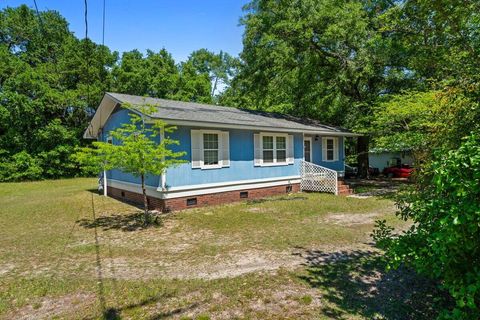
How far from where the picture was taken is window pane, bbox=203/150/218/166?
10.7 m

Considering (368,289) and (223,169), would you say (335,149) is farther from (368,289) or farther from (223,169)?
(368,289)

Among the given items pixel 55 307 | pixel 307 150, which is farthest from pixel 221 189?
pixel 55 307

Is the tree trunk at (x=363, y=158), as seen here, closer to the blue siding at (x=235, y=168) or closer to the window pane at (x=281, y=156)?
the blue siding at (x=235, y=168)

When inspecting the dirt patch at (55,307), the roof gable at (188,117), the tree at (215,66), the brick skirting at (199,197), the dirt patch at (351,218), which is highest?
the tree at (215,66)

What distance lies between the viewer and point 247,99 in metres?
30.4

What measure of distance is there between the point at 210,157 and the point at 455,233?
9.09 meters

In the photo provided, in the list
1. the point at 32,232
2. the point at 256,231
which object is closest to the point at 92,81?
the point at 32,232

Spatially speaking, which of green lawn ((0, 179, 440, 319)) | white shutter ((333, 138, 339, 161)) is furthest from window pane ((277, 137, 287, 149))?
white shutter ((333, 138, 339, 161))

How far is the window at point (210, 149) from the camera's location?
1070 centimetres

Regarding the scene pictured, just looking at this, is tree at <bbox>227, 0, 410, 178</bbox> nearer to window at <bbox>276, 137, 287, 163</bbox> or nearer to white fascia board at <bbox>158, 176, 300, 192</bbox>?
window at <bbox>276, 137, 287, 163</bbox>

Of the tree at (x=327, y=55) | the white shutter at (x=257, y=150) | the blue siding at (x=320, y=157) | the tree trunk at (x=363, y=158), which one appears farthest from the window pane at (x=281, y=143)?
the tree trunk at (x=363, y=158)

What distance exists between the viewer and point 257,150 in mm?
12375

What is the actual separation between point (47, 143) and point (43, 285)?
912 inches

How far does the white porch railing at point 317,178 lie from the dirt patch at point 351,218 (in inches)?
156
